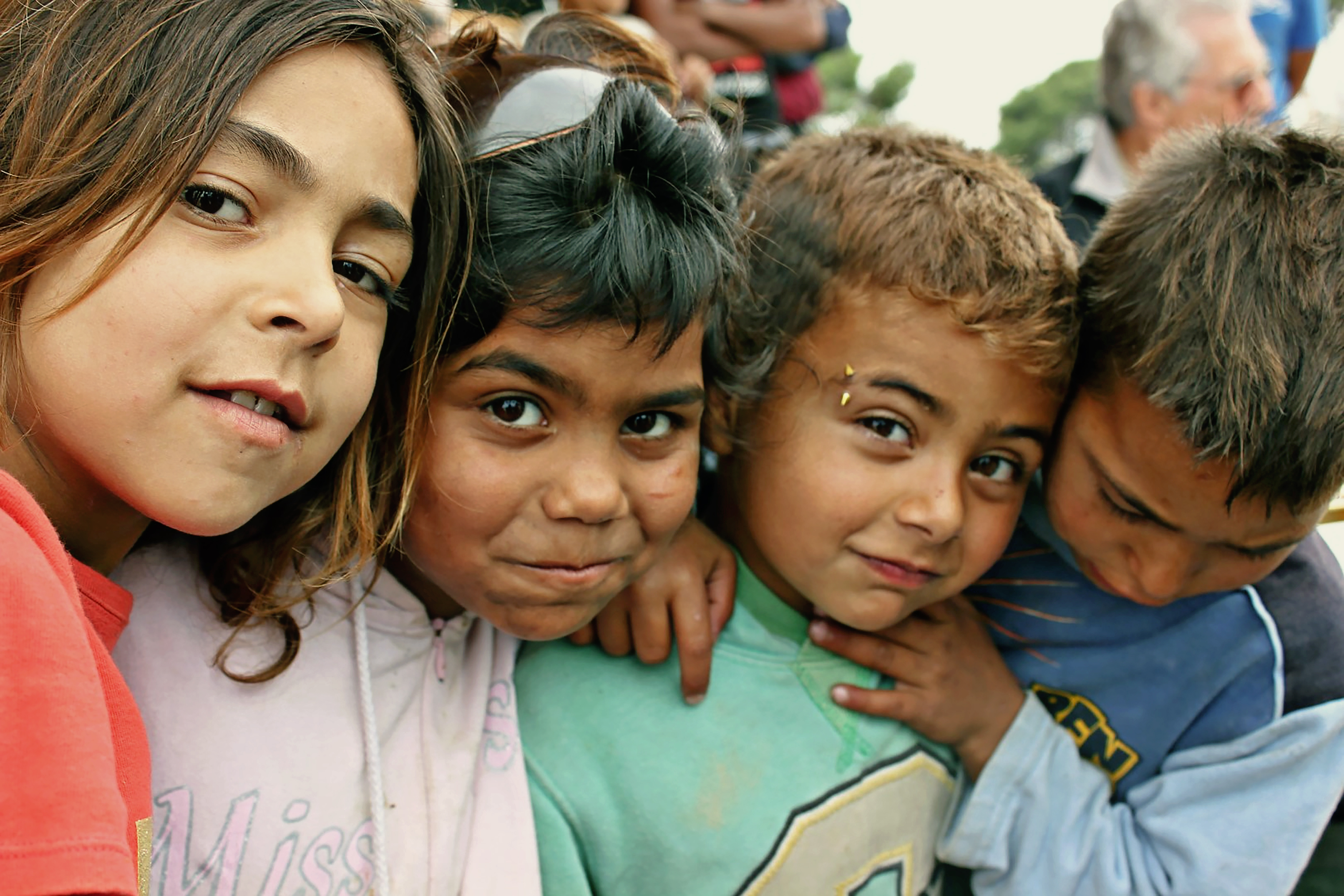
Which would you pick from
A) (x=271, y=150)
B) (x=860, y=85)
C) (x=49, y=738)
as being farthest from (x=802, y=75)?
(x=860, y=85)

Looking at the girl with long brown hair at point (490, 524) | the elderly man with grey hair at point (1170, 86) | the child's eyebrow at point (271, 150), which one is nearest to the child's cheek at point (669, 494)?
the girl with long brown hair at point (490, 524)

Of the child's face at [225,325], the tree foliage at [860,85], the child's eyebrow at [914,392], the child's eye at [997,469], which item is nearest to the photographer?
the child's face at [225,325]

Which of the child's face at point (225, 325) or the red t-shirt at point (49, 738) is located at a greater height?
the child's face at point (225, 325)

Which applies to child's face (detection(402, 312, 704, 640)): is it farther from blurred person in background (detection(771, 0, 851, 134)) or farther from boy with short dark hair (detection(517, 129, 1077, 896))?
blurred person in background (detection(771, 0, 851, 134))

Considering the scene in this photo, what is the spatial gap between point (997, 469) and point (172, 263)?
3.76 ft

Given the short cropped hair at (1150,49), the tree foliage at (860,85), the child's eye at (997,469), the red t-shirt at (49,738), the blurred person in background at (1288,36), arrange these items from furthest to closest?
the tree foliage at (860,85) < the blurred person in background at (1288,36) < the short cropped hair at (1150,49) < the child's eye at (997,469) < the red t-shirt at (49,738)

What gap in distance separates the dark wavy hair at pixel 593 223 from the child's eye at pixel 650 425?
0.37ft

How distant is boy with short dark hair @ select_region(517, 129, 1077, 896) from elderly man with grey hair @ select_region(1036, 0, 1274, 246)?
2174 mm

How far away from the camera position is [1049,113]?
16.9 metres

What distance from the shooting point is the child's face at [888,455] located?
1.43m

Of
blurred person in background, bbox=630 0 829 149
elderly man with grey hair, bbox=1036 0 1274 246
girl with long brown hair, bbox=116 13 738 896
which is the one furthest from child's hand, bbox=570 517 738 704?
elderly man with grey hair, bbox=1036 0 1274 246

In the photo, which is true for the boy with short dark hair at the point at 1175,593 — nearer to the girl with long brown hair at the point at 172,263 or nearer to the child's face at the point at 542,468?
the child's face at the point at 542,468

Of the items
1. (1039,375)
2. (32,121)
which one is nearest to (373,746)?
(32,121)

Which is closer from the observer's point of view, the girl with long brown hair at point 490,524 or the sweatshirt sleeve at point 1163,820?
the girl with long brown hair at point 490,524
